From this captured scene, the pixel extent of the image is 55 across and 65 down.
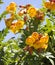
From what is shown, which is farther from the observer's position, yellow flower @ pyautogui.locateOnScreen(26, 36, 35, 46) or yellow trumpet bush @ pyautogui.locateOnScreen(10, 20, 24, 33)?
yellow trumpet bush @ pyautogui.locateOnScreen(10, 20, 24, 33)

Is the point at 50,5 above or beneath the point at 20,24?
above

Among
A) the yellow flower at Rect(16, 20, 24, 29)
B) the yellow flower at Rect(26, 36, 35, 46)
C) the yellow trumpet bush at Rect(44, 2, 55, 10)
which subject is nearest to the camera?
the yellow flower at Rect(26, 36, 35, 46)

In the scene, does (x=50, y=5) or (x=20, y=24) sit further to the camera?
(x=50, y=5)

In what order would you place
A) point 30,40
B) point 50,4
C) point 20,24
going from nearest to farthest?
point 30,40
point 20,24
point 50,4

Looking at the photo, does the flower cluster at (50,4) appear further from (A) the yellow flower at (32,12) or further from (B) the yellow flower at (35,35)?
(B) the yellow flower at (35,35)

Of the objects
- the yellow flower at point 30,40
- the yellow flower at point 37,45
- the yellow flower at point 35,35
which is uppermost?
the yellow flower at point 35,35

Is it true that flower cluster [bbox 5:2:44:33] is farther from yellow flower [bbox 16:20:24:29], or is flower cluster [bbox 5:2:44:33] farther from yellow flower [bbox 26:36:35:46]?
yellow flower [bbox 26:36:35:46]

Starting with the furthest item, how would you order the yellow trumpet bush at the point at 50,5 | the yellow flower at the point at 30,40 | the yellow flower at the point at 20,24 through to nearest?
the yellow trumpet bush at the point at 50,5
the yellow flower at the point at 20,24
the yellow flower at the point at 30,40

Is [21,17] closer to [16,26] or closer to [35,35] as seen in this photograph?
[16,26]

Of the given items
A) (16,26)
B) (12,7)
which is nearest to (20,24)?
(16,26)

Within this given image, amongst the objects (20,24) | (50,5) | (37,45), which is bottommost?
(37,45)

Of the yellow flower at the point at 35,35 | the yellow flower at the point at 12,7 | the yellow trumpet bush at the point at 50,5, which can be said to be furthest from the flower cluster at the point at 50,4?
the yellow flower at the point at 35,35

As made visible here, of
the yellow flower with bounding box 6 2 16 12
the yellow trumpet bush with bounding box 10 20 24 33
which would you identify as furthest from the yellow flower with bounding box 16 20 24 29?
the yellow flower with bounding box 6 2 16 12

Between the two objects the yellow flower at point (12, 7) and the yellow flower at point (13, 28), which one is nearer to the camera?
the yellow flower at point (13, 28)
